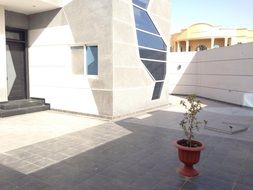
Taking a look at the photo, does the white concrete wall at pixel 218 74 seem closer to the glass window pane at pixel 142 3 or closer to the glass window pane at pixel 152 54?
the glass window pane at pixel 152 54

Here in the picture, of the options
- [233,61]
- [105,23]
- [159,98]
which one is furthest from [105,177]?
[233,61]

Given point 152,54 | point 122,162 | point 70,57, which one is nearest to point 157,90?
point 152,54

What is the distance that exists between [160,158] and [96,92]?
418 centimetres

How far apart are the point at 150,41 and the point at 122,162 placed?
6.58 meters

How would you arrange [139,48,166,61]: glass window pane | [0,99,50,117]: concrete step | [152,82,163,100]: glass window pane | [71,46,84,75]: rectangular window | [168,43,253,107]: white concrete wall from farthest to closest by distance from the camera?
[168,43,253,107]: white concrete wall < [152,82,163,100]: glass window pane < [139,48,166,61]: glass window pane < [71,46,84,75]: rectangular window < [0,99,50,117]: concrete step

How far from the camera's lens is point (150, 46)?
33.0 ft

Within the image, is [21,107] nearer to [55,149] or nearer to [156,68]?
[55,149]

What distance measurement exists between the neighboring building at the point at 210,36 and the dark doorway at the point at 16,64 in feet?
84.3

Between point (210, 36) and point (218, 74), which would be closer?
point (218, 74)

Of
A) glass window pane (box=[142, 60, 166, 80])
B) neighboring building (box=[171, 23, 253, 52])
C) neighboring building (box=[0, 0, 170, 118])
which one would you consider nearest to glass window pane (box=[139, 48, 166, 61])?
neighboring building (box=[0, 0, 170, 118])

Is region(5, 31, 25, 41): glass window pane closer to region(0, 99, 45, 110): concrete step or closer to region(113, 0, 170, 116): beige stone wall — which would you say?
region(0, 99, 45, 110): concrete step

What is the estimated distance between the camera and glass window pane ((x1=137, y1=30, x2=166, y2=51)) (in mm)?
9320

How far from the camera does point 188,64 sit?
645 inches

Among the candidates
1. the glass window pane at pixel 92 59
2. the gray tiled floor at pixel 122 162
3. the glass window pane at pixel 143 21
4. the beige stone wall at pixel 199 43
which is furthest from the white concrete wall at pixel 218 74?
the beige stone wall at pixel 199 43
